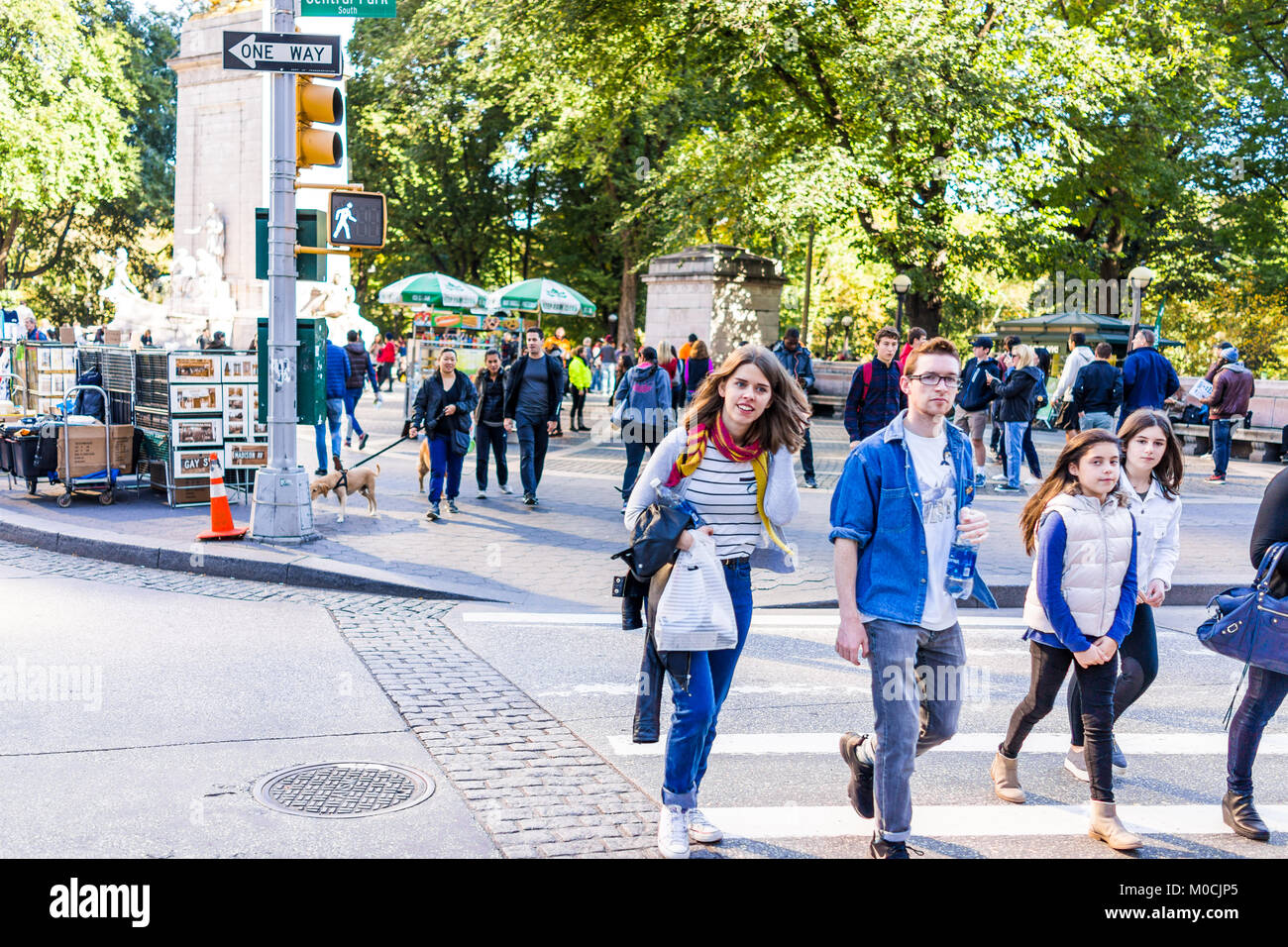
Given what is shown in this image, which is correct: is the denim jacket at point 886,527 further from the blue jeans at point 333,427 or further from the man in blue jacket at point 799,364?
the blue jeans at point 333,427

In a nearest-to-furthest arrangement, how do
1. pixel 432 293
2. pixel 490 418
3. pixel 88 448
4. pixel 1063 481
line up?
1. pixel 1063 481
2. pixel 88 448
3. pixel 490 418
4. pixel 432 293

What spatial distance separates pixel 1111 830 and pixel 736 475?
1.86 m

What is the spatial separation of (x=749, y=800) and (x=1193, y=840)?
1.65m

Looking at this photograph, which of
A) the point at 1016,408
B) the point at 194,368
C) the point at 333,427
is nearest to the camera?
the point at 194,368

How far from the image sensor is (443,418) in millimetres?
11250

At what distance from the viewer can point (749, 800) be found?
14.6 feet

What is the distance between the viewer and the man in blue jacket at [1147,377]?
1288 centimetres

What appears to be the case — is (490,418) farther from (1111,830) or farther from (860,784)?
(1111,830)

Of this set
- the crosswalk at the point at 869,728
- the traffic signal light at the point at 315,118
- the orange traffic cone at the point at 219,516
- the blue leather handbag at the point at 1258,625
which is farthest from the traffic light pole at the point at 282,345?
the blue leather handbag at the point at 1258,625

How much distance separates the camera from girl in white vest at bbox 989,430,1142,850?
13.5 ft

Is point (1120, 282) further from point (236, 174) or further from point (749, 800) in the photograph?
point (749, 800)

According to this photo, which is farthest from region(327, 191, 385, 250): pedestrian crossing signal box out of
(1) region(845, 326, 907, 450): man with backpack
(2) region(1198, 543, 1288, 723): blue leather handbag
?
(2) region(1198, 543, 1288, 723): blue leather handbag

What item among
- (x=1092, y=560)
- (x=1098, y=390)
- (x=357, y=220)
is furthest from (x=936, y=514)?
(x=1098, y=390)
